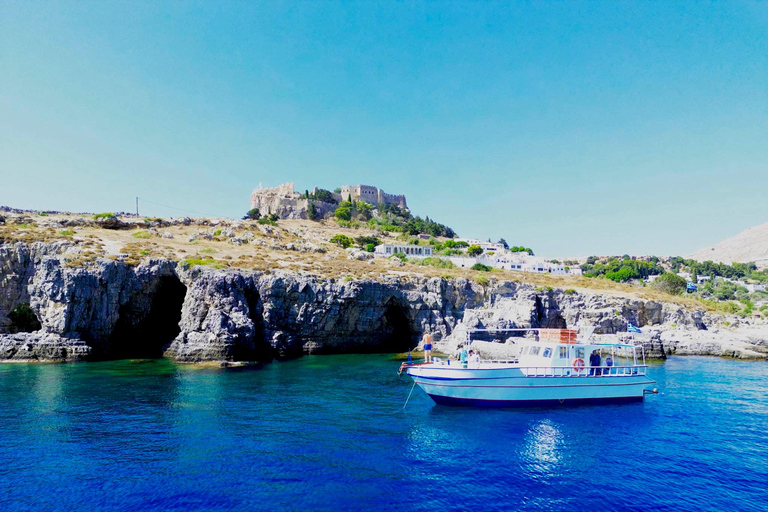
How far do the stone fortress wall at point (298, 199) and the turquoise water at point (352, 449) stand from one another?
317 ft

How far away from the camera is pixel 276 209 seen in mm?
125125

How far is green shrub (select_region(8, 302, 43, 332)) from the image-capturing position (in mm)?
43031

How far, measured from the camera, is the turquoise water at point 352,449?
15.3 m

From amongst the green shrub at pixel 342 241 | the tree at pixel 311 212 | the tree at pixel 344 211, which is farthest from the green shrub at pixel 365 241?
the tree at pixel 344 211

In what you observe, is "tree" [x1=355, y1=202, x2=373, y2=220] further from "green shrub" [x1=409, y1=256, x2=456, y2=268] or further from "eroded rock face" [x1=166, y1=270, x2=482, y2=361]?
"eroded rock face" [x1=166, y1=270, x2=482, y2=361]

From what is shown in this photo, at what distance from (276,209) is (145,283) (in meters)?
82.5

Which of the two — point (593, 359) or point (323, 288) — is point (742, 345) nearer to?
point (593, 359)

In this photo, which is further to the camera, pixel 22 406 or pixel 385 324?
pixel 385 324

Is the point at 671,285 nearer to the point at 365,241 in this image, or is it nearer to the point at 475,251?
the point at 475,251

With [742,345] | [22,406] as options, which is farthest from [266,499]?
[742,345]

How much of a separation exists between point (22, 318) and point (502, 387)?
150ft

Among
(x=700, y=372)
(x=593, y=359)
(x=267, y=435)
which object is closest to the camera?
(x=267, y=435)

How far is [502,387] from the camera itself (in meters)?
26.8

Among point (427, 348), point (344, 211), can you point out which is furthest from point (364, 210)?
point (427, 348)
